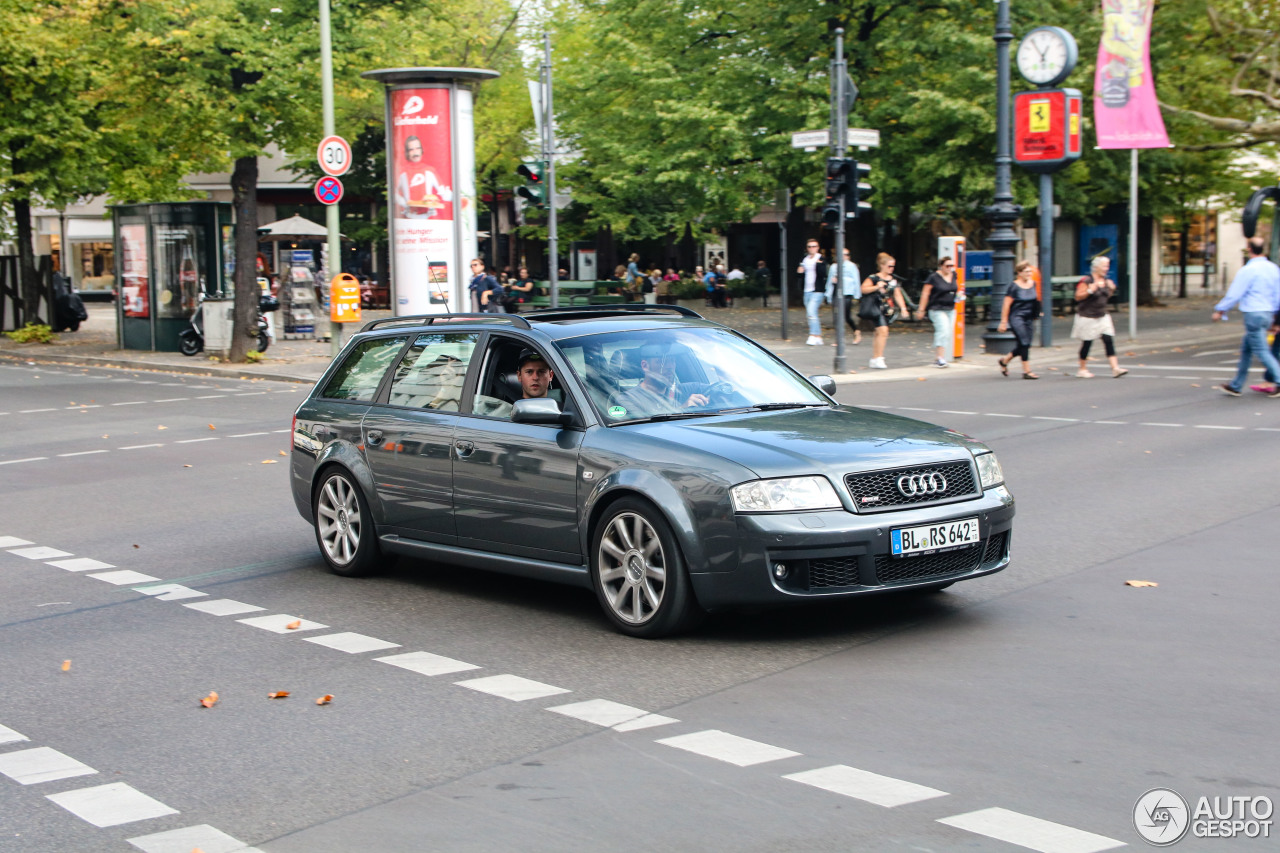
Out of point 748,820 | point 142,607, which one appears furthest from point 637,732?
point 142,607

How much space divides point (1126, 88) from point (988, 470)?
20822 millimetres

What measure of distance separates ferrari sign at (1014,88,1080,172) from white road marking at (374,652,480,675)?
22.8 metres

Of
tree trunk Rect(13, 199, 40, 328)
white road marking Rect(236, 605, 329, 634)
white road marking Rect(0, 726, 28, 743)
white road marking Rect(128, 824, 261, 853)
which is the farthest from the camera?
tree trunk Rect(13, 199, 40, 328)

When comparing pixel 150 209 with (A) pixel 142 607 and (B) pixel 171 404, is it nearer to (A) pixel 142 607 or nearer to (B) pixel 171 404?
(B) pixel 171 404

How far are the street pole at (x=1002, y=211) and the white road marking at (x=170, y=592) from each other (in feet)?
65.6

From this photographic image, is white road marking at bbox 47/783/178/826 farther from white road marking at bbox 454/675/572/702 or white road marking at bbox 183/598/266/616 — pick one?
white road marking at bbox 183/598/266/616

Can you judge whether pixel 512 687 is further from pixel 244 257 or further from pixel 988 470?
pixel 244 257

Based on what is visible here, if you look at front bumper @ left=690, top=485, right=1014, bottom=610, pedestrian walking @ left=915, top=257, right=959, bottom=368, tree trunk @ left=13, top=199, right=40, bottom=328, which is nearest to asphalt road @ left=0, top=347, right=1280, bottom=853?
front bumper @ left=690, top=485, right=1014, bottom=610

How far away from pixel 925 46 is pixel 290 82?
12.8 meters

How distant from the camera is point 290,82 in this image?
26688 mm

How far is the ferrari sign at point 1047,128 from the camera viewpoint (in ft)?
88.0

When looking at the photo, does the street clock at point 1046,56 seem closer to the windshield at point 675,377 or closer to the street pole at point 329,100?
the street pole at point 329,100

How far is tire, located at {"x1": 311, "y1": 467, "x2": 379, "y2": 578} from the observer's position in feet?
27.7

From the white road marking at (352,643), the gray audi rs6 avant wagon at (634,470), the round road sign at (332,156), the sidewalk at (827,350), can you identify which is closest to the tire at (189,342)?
the sidewalk at (827,350)
